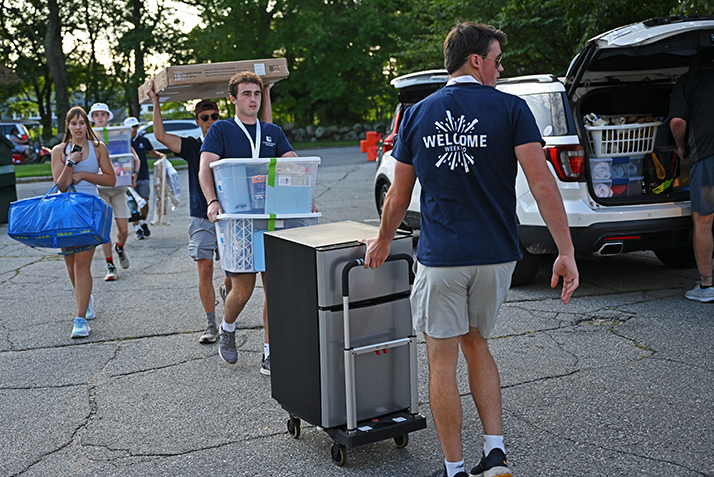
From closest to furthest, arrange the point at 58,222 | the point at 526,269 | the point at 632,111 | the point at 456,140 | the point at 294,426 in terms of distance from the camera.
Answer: the point at 456,140 < the point at 294,426 < the point at 58,222 < the point at 526,269 < the point at 632,111

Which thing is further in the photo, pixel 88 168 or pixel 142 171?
pixel 142 171

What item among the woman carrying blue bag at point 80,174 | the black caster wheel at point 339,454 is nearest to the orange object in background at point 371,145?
the woman carrying blue bag at point 80,174

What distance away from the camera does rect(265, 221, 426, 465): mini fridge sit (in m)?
3.29

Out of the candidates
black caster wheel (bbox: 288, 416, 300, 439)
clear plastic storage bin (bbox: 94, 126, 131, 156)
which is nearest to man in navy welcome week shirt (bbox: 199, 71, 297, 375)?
black caster wheel (bbox: 288, 416, 300, 439)

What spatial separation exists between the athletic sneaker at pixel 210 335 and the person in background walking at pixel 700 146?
3998 mm

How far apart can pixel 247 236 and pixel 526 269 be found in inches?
126

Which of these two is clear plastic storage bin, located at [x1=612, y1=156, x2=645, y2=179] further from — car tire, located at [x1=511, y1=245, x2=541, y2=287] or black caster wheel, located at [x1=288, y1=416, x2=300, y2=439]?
black caster wheel, located at [x1=288, y1=416, x2=300, y2=439]

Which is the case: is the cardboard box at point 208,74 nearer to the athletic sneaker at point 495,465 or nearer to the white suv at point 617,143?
the white suv at point 617,143

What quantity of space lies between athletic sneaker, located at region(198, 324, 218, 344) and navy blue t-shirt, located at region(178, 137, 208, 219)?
0.90m

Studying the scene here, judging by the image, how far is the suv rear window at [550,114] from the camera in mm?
6012

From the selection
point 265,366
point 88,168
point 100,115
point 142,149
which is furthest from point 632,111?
point 142,149

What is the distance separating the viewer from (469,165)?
113 inches

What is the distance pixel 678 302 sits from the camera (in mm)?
5988

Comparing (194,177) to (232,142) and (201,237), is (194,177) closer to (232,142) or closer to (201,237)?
(201,237)
